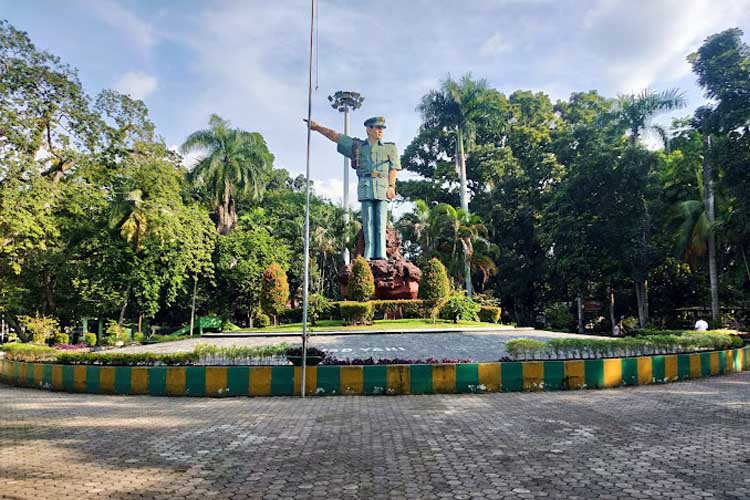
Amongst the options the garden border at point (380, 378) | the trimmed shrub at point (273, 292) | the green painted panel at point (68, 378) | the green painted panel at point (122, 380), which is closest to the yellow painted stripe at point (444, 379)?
the garden border at point (380, 378)

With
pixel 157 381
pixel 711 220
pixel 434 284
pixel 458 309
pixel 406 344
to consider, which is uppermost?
pixel 711 220

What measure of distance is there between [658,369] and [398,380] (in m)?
5.56

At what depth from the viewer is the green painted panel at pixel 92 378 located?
10.9 meters

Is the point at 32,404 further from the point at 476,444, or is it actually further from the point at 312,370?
the point at 476,444

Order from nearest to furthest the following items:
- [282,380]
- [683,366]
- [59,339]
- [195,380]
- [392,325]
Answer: [282,380]
[195,380]
[683,366]
[392,325]
[59,339]

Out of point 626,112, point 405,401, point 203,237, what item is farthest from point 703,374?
point 203,237

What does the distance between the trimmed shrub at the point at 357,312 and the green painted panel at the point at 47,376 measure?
1114 centimetres

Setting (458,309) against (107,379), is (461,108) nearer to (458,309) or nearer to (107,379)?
(458,309)

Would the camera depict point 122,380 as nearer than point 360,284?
Yes

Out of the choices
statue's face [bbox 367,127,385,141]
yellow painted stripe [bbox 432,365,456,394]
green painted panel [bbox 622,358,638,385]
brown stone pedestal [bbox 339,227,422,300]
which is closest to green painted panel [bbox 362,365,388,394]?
yellow painted stripe [bbox 432,365,456,394]

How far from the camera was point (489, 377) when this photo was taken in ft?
32.8

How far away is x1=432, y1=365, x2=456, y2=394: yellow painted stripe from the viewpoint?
9.91 meters

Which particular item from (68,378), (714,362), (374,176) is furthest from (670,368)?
(374,176)

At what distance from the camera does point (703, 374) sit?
11.8 metres
